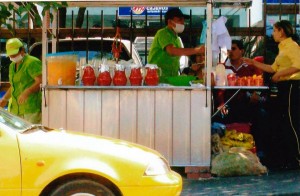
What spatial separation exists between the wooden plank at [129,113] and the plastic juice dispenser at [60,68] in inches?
30.5

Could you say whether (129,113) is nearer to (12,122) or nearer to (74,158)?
(12,122)

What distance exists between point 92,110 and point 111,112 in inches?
10.5

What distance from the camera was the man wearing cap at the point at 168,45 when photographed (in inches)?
388

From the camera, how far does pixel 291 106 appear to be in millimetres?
9859

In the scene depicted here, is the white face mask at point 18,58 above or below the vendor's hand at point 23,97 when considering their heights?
above

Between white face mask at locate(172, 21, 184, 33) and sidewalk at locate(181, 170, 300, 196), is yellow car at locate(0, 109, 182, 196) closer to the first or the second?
sidewalk at locate(181, 170, 300, 196)

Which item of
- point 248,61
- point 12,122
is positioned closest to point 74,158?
point 12,122

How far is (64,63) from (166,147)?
1.83 m

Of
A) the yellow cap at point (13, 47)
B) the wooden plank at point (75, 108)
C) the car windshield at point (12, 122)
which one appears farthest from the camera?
the yellow cap at point (13, 47)

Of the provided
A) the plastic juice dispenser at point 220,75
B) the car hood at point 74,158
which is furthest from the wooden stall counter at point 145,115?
the car hood at point 74,158

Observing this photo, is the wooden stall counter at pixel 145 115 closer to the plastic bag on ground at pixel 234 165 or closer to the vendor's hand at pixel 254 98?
the plastic bag on ground at pixel 234 165

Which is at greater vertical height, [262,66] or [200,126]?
[262,66]

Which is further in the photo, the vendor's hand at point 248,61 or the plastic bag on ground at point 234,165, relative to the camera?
the vendor's hand at point 248,61

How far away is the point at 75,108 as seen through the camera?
9344 mm
